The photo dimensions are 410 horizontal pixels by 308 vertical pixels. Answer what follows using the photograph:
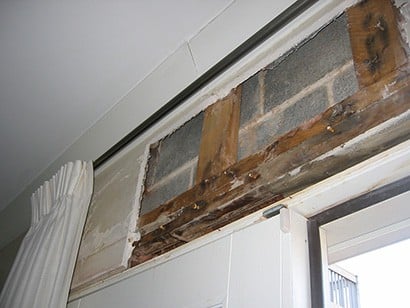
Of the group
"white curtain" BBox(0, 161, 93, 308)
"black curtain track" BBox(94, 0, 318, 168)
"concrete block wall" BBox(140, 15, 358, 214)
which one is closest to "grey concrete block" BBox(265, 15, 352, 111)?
"concrete block wall" BBox(140, 15, 358, 214)

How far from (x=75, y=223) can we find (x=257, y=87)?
0.85m

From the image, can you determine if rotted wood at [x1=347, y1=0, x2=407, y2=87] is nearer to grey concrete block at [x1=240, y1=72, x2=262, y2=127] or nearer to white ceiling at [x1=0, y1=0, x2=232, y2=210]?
grey concrete block at [x1=240, y1=72, x2=262, y2=127]

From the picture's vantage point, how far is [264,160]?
0.96 meters

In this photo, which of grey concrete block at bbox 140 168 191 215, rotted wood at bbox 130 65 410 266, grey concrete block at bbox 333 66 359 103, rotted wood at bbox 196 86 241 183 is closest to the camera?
rotted wood at bbox 130 65 410 266

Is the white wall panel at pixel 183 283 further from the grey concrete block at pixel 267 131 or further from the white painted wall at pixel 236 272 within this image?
the grey concrete block at pixel 267 131

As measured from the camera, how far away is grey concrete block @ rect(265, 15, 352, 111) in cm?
98

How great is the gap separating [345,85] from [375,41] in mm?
109

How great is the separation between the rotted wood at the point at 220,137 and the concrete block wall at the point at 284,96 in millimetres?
26

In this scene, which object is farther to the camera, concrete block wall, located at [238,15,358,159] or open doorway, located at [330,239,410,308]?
concrete block wall, located at [238,15,358,159]

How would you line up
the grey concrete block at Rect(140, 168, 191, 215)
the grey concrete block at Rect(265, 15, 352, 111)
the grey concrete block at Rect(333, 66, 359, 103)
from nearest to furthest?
the grey concrete block at Rect(333, 66, 359, 103) → the grey concrete block at Rect(265, 15, 352, 111) → the grey concrete block at Rect(140, 168, 191, 215)

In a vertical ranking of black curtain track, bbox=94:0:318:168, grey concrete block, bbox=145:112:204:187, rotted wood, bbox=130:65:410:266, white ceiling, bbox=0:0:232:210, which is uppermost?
white ceiling, bbox=0:0:232:210

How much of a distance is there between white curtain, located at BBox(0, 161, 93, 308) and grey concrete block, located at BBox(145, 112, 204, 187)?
0.35 metres

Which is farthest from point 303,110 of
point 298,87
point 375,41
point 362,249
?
point 362,249

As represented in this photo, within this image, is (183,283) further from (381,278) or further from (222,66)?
(222,66)
